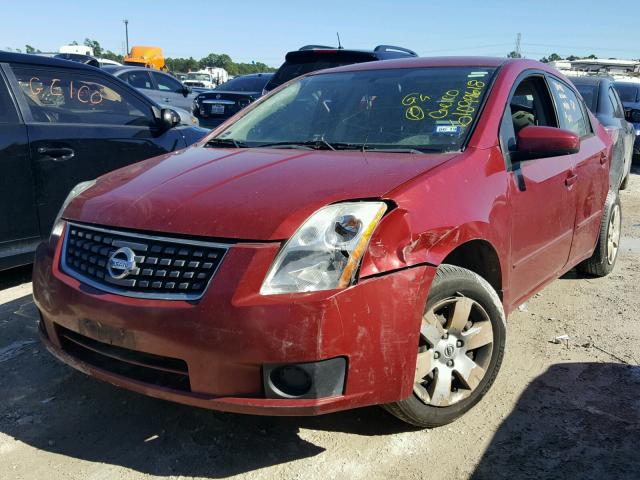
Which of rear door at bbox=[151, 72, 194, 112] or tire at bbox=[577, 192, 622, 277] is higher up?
rear door at bbox=[151, 72, 194, 112]

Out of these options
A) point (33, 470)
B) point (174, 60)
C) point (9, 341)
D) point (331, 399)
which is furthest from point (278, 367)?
point (174, 60)

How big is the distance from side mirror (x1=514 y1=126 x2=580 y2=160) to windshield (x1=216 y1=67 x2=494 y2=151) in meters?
0.28

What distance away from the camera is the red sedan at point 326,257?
2178mm

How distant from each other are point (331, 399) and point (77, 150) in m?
3.36

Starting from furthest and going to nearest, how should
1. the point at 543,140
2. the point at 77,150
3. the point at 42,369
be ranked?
the point at 77,150 < the point at 42,369 < the point at 543,140

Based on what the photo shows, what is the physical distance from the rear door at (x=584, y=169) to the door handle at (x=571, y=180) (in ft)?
0.15

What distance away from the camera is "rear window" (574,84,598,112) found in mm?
7719

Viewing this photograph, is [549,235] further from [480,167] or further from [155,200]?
[155,200]

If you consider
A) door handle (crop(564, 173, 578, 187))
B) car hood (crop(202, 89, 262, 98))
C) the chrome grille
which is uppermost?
car hood (crop(202, 89, 262, 98))

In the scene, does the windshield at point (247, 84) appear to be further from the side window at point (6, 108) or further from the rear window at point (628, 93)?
the rear window at point (628, 93)

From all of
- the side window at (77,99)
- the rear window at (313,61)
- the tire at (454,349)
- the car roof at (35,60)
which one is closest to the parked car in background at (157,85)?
the rear window at (313,61)

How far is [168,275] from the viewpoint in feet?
7.48

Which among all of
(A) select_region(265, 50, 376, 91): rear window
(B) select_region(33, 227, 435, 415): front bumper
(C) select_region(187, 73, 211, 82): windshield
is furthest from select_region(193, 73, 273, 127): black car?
(C) select_region(187, 73, 211, 82): windshield

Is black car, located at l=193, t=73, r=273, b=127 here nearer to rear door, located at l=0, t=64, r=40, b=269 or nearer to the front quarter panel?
rear door, located at l=0, t=64, r=40, b=269
